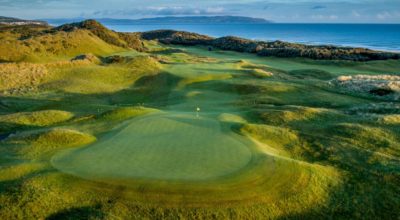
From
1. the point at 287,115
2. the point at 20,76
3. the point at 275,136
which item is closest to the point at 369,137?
the point at 275,136

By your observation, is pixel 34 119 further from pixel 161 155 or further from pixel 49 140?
pixel 161 155

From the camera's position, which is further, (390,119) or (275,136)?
(390,119)

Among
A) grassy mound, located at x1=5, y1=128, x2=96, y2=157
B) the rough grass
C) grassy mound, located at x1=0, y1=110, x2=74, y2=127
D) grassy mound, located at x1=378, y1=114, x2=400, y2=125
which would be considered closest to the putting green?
Answer: grassy mound, located at x1=5, y1=128, x2=96, y2=157

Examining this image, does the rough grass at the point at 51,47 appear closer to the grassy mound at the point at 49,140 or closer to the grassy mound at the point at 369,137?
the grassy mound at the point at 49,140

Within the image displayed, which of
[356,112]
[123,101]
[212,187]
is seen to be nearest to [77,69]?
[123,101]

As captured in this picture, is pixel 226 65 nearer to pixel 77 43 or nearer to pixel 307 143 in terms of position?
pixel 77 43
